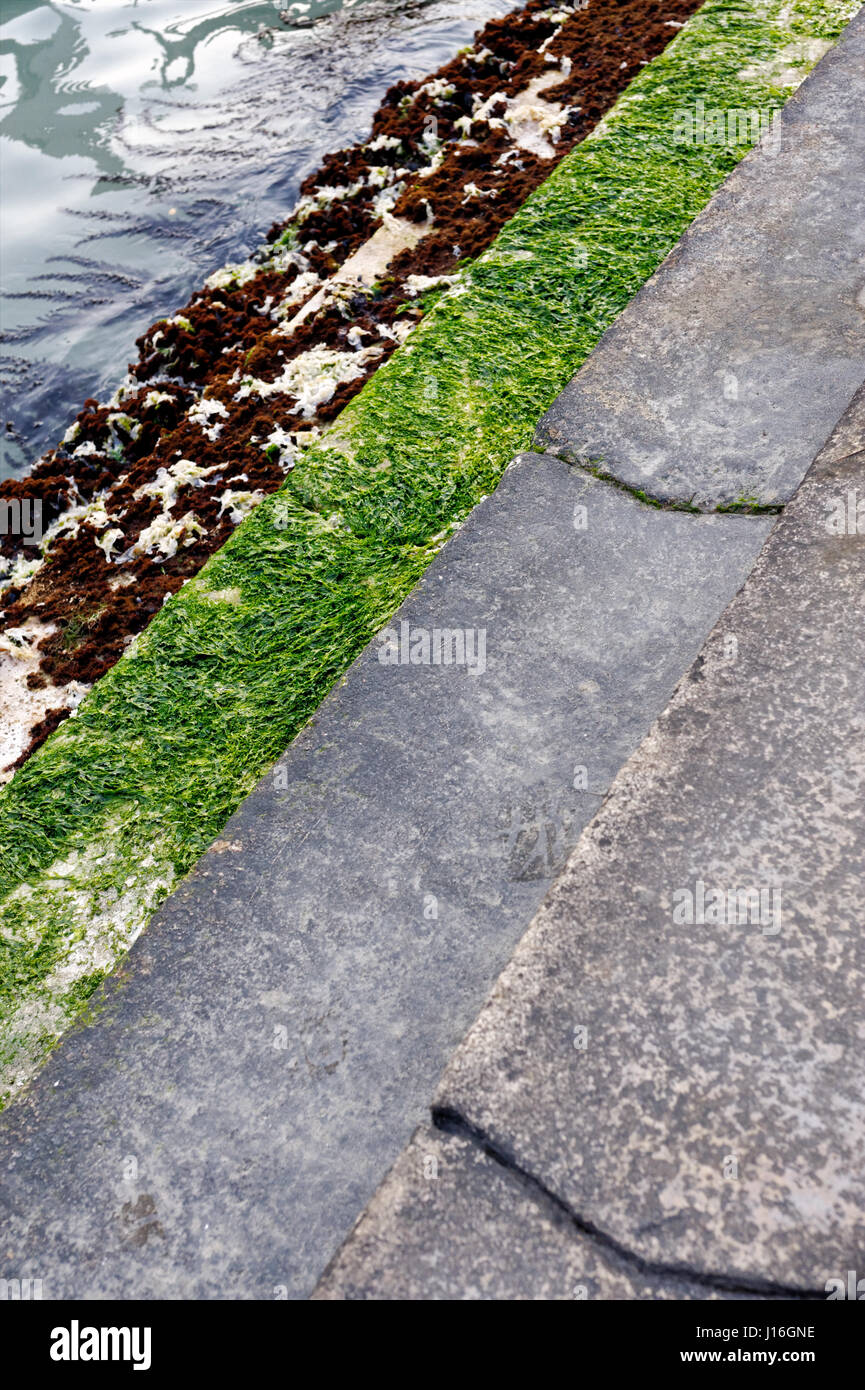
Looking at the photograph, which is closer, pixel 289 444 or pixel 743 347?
pixel 743 347

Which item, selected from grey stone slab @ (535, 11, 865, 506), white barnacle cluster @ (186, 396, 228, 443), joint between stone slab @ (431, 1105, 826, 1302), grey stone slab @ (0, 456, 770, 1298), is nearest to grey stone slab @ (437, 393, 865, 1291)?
joint between stone slab @ (431, 1105, 826, 1302)

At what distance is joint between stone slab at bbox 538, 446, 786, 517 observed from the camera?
2.58 meters

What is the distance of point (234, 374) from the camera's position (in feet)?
12.9

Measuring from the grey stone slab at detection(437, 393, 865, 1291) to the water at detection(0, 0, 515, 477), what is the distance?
3478 millimetres

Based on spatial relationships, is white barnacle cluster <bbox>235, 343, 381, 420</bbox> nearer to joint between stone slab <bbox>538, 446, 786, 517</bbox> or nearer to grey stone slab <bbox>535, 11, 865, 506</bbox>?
grey stone slab <bbox>535, 11, 865, 506</bbox>

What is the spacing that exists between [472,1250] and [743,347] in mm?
2558

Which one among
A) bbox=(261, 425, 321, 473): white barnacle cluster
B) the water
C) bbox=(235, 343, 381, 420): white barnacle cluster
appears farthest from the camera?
the water

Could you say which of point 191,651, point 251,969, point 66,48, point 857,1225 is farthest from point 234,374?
point 66,48

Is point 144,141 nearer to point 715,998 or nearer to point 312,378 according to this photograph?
point 312,378

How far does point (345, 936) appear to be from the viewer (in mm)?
1964

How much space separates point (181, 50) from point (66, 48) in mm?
739

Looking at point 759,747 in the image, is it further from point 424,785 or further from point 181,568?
point 181,568

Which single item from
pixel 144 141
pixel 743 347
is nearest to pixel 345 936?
pixel 743 347

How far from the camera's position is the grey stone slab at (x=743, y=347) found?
269cm
